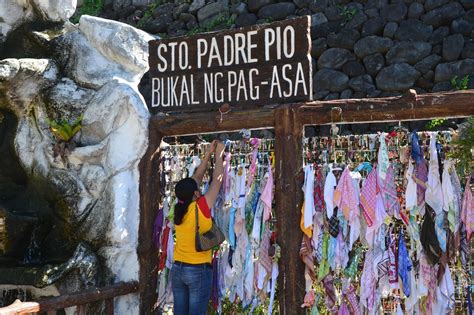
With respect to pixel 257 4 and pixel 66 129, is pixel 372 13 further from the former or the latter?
pixel 66 129

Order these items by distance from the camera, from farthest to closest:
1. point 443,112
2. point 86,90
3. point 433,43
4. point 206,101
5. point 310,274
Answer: point 433,43, point 86,90, point 206,101, point 310,274, point 443,112

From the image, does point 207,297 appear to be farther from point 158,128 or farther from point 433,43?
point 433,43

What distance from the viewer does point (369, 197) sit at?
4805mm

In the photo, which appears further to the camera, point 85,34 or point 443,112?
point 85,34

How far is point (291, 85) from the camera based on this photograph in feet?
16.5

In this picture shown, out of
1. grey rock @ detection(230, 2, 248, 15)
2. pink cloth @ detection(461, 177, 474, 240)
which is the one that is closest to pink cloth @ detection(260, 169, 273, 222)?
pink cloth @ detection(461, 177, 474, 240)

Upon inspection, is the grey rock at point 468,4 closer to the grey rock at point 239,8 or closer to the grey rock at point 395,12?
the grey rock at point 395,12

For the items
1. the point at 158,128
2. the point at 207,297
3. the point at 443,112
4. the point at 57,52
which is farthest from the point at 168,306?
the point at 443,112

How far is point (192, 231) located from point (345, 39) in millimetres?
5865

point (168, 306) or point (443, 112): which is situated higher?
point (443, 112)

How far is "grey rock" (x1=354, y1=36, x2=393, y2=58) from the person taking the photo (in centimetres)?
992

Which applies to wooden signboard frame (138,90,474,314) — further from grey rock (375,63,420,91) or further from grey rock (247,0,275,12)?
grey rock (247,0,275,12)

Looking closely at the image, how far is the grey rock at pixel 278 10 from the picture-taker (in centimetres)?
1091

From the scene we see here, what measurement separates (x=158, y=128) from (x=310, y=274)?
165 centimetres
